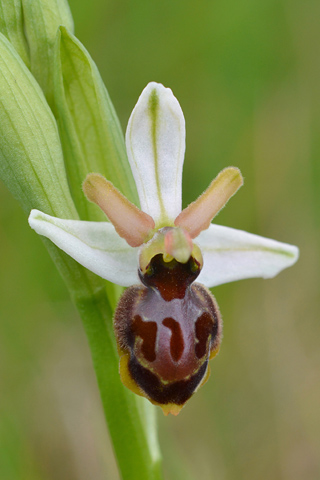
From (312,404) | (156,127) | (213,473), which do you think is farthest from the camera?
(312,404)

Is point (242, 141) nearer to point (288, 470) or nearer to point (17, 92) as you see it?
point (288, 470)

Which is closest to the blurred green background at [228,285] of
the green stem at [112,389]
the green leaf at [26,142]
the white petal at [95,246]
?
the green stem at [112,389]

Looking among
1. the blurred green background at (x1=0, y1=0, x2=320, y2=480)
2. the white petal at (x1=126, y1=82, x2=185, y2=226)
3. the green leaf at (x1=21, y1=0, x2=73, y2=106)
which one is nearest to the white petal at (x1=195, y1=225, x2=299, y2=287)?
the white petal at (x1=126, y1=82, x2=185, y2=226)

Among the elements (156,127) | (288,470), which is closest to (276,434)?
(288,470)

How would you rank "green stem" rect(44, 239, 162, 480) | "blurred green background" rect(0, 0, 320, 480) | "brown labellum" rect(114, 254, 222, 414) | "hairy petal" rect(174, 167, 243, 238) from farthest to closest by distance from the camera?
"blurred green background" rect(0, 0, 320, 480), "green stem" rect(44, 239, 162, 480), "hairy petal" rect(174, 167, 243, 238), "brown labellum" rect(114, 254, 222, 414)

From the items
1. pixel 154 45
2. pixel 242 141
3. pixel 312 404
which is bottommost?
pixel 312 404

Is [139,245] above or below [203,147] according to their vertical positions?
below

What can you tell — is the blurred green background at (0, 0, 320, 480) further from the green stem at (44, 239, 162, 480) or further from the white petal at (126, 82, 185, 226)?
the white petal at (126, 82, 185, 226)

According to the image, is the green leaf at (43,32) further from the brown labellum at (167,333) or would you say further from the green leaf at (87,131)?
the brown labellum at (167,333)
